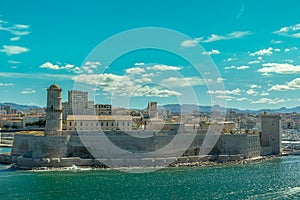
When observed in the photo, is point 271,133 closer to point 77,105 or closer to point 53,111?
point 53,111

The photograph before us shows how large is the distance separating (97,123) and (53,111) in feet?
29.1

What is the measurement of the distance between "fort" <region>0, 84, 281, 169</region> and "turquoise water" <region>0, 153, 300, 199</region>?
2.07 metres

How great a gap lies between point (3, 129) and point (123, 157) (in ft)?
126

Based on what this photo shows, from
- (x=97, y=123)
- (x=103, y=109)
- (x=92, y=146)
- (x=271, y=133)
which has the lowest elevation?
(x=92, y=146)

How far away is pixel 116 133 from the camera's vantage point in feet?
110

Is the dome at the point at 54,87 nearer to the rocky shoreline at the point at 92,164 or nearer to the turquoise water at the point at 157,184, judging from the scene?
the rocky shoreline at the point at 92,164

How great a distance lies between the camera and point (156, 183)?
82.2 ft

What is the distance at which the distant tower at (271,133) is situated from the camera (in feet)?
137

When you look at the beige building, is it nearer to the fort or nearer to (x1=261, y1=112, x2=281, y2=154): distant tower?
the fort

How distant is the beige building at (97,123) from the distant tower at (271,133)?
13993mm

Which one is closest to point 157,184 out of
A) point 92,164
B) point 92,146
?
point 92,164

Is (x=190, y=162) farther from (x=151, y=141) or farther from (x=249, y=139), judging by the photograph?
(x=249, y=139)

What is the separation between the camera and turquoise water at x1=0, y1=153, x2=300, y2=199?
71.8 feet

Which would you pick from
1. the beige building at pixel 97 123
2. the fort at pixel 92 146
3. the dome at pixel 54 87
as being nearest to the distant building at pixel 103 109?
the beige building at pixel 97 123
